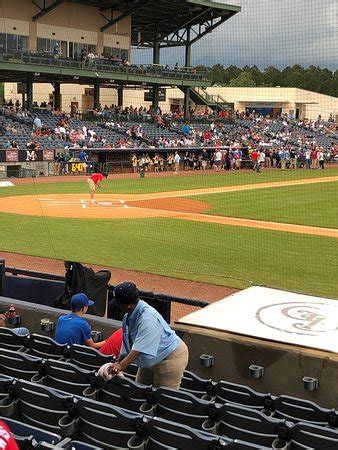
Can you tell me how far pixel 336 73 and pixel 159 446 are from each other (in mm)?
32214

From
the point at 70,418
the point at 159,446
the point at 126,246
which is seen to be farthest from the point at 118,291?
the point at 126,246

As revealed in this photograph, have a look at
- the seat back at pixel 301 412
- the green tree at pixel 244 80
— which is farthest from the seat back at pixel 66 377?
the green tree at pixel 244 80

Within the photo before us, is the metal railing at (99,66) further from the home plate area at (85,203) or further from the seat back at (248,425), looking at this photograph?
the seat back at (248,425)

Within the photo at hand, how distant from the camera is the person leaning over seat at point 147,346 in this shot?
522cm

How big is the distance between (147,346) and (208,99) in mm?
55013

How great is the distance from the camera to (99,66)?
4531cm

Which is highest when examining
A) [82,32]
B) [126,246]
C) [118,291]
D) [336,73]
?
[82,32]

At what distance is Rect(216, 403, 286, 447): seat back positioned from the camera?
429 centimetres

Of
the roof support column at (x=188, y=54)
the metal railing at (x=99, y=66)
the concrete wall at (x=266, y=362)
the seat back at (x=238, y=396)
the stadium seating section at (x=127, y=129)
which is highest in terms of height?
the roof support column at (x=188, y=54)

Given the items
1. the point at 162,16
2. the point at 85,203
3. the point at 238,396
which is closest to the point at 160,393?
the point at 238,396

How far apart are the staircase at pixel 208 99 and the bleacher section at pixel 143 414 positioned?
53.6 metres

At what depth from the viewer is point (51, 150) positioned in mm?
35375

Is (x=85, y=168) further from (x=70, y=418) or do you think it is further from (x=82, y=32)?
(x=70, y=418)

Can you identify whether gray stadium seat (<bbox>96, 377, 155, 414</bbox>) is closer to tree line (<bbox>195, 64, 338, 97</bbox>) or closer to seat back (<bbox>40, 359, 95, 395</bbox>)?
seat back (<bbox>40, 359, 95, 395</bbox>)
